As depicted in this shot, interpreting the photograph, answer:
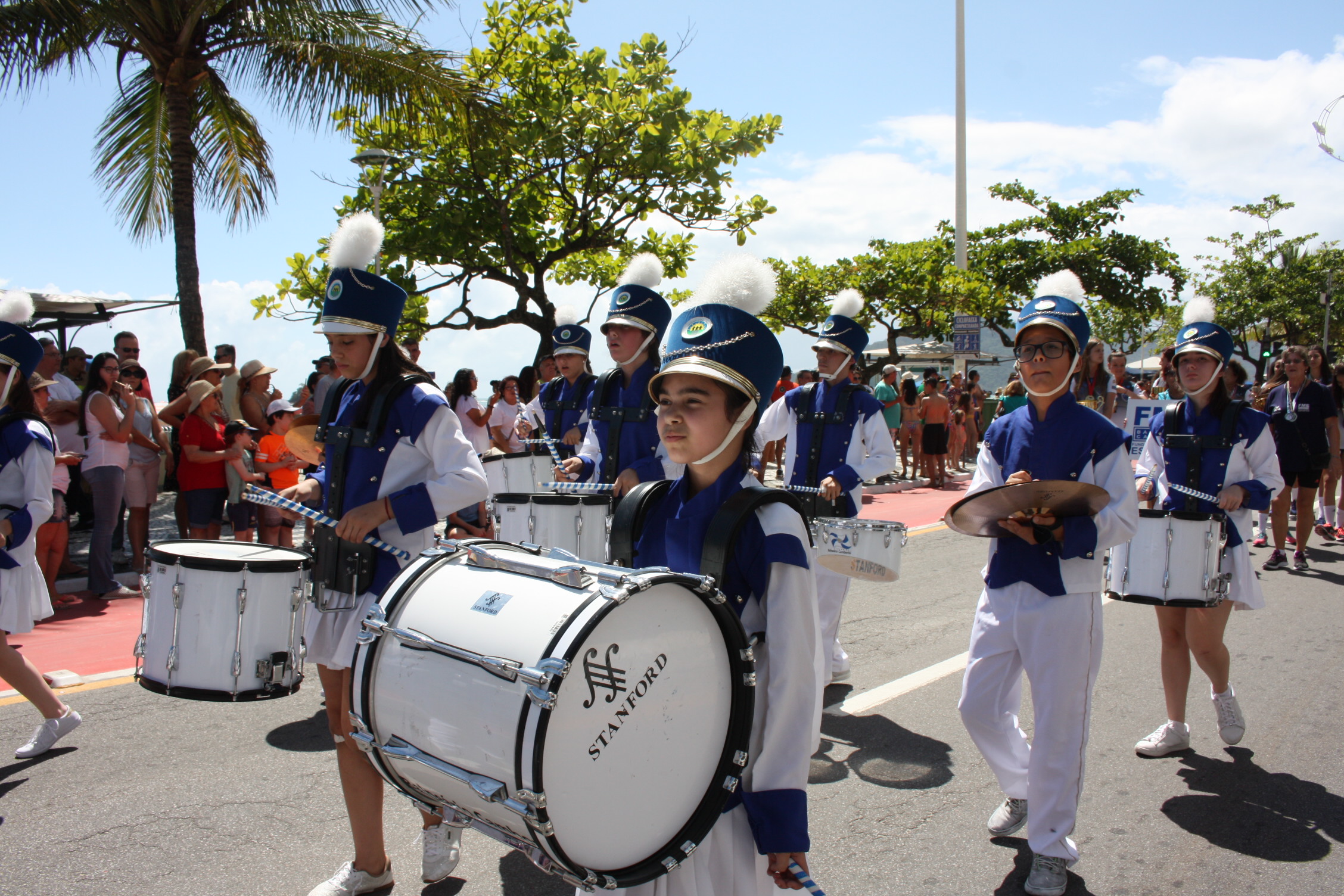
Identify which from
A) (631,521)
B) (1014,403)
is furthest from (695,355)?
(1014,403)

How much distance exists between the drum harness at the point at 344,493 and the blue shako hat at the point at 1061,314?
2387 millimetres

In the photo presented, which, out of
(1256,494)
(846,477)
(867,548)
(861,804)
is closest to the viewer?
(861,804)

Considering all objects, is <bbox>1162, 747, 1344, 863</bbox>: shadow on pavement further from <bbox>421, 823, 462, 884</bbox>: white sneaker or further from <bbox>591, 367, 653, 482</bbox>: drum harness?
<bbox>591, 367, 653, 482</bbox>: drum harness

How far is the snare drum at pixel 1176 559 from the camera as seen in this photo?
15.1 ft

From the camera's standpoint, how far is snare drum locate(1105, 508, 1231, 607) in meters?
4.60

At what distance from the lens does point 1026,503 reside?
339cm

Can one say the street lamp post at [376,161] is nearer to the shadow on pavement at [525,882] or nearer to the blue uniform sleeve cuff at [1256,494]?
the shadow on pavement at [525,882]

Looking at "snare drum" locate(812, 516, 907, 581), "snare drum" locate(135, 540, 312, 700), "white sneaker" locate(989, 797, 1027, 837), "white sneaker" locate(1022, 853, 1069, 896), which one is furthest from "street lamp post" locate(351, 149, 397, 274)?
"white sneaker" locate(1022, 853, 1069, 896)

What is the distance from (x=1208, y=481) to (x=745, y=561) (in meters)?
4.18

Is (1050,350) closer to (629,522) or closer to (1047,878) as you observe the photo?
(1047,878)

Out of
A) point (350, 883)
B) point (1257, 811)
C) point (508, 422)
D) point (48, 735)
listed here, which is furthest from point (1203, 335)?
point (508, 422)

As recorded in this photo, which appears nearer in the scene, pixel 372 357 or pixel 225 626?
pixel 225 626

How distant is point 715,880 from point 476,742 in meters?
0.71

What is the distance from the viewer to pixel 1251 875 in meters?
3.75
